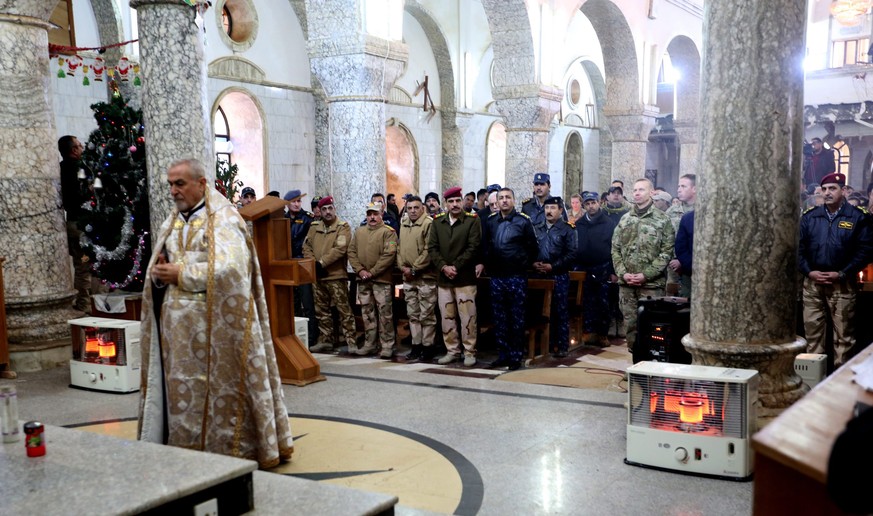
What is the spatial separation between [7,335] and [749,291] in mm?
6542

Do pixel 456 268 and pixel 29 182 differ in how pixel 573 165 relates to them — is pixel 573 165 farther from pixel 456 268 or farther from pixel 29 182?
pixel 29 182

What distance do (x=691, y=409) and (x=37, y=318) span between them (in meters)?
6.21

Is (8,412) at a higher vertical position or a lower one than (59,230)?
lower

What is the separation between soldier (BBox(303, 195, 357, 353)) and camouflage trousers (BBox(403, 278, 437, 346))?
73cm

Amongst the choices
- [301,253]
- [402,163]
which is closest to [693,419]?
[301,253]

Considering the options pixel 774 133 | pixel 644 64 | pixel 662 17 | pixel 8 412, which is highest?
pixel 662 17

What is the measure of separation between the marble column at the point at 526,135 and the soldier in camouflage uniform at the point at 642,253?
5.55 m

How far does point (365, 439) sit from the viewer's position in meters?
5.32

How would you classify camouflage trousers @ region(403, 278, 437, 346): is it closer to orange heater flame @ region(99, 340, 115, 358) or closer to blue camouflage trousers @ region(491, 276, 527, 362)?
blue camouflage trousers @ region(491, 276, 527, 362)

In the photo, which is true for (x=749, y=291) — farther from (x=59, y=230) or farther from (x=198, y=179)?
(x=59, y=230)

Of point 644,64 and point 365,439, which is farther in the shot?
point 644,64

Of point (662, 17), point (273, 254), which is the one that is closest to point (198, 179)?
point (273, 254)

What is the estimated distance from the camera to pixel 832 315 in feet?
24.1

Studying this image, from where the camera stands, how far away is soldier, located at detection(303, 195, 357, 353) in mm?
8797
